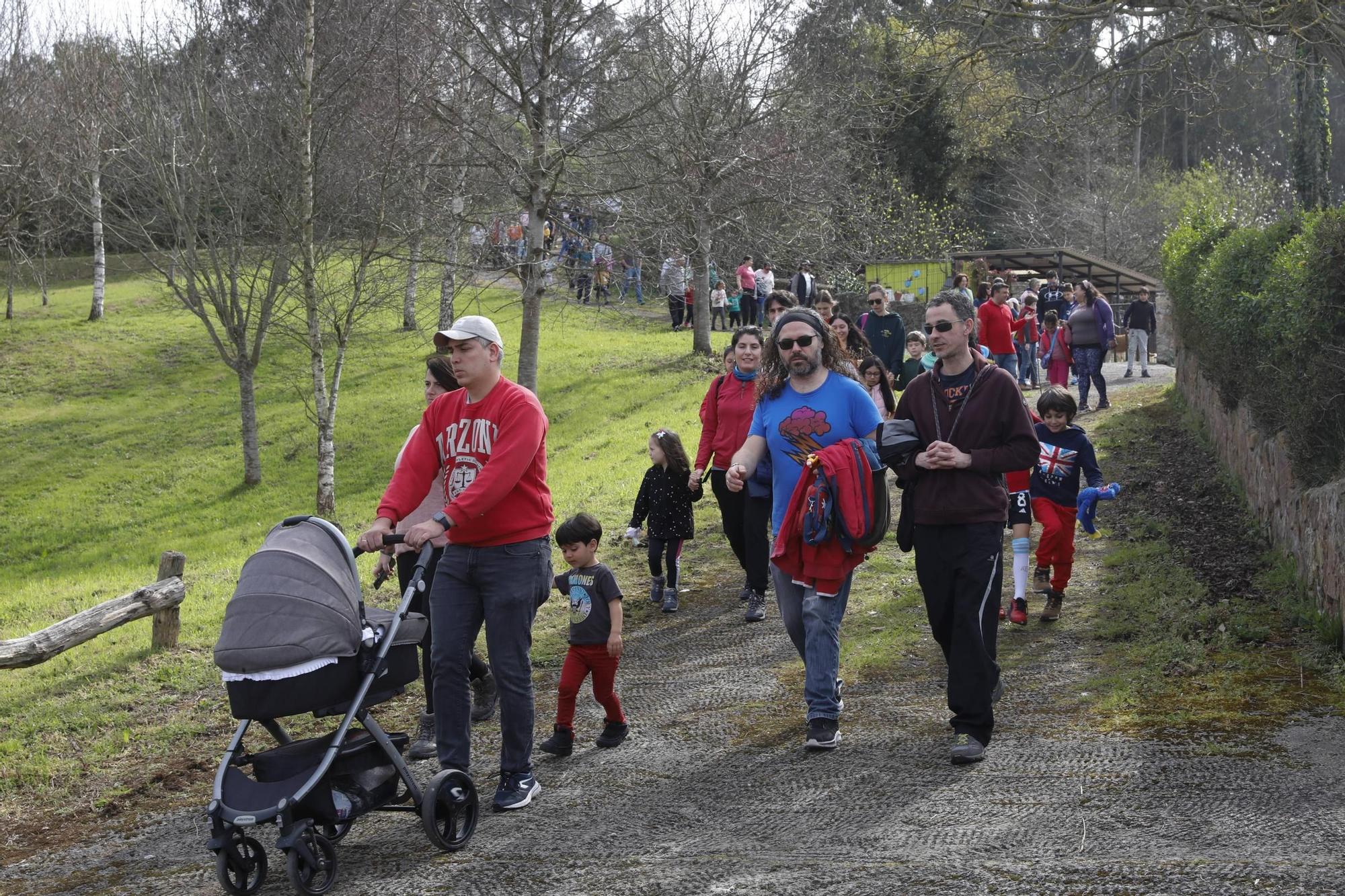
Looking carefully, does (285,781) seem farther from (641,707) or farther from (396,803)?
(641,707)

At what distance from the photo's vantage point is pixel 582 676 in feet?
21.1

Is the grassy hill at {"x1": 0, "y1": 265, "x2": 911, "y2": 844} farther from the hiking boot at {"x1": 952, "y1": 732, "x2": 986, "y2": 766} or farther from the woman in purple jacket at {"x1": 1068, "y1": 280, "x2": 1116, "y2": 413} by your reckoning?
the woman in purple jacket at {"x1": 1068, "y1": 280, "x2": 1116, "y2": 413}

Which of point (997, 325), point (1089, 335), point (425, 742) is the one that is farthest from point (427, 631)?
point (1089, 335)

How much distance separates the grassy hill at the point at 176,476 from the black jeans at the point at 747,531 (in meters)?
0.78

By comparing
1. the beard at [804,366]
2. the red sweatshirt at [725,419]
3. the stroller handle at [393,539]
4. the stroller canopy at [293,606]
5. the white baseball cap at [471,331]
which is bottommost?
the stroller canopy at [293,606]

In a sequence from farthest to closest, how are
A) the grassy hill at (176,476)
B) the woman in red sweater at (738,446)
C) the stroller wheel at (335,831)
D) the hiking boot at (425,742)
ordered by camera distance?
the woman in red sweater at (738,446) < the grassy hill at (176,476) < the hiking boot at (425,742) < the stroller wheel at (335,831)

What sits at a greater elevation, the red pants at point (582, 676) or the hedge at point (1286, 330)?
the hedge at point (1286, 330)

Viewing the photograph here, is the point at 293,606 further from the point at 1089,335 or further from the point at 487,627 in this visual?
the point at 1089,335

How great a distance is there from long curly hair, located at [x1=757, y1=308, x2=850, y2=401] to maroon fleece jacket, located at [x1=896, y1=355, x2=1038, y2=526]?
2.14ft

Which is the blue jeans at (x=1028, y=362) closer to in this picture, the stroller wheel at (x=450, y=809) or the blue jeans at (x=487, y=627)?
the blue jeans at (x=487, y=627)

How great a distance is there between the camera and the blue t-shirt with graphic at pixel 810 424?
619 cm

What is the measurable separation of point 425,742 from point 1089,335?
48.1 feet

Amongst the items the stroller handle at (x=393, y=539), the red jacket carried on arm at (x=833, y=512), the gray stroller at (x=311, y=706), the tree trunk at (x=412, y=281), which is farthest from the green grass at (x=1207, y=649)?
the tree trunk at (x=412, y=281)

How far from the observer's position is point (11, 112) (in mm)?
20641
